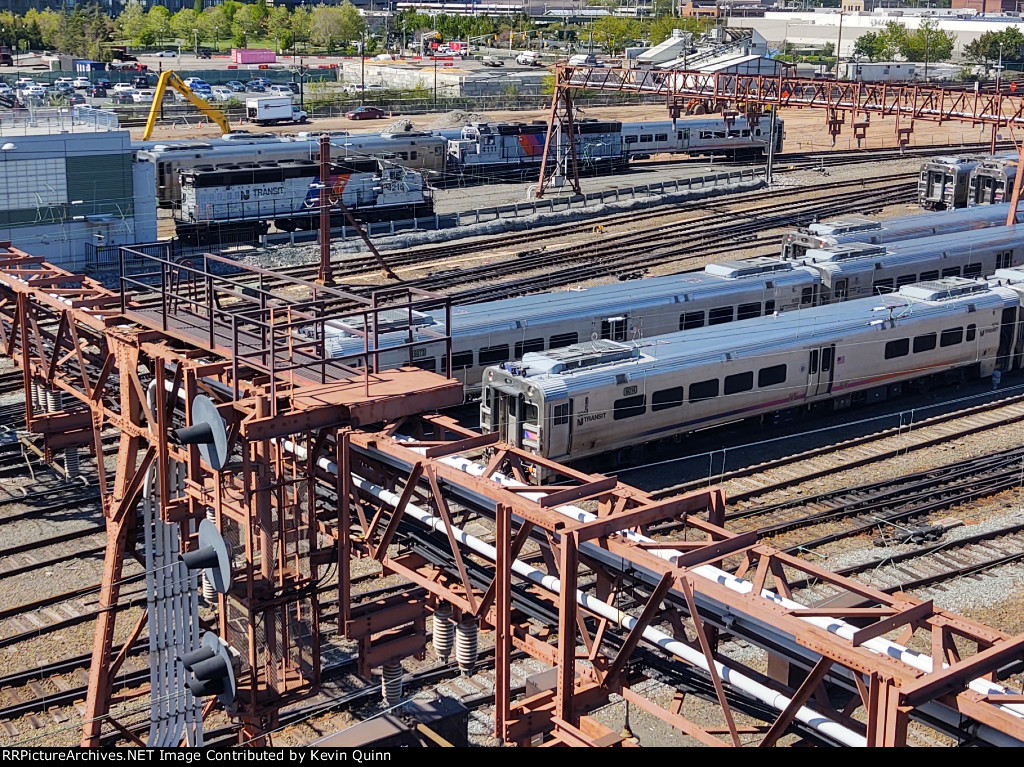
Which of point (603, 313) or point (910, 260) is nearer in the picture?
point (603, 313)

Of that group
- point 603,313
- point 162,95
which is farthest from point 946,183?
point 162,95

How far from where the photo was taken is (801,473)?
2653 cm

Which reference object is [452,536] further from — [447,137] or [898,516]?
[447,137]

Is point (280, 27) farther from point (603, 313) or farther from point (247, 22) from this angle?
point (603, 313)

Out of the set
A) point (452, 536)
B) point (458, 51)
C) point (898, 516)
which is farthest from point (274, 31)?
point (452, 536)

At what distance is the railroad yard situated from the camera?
11430mm

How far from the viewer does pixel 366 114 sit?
3386 inches

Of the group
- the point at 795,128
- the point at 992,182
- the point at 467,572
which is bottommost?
the point at 467,572

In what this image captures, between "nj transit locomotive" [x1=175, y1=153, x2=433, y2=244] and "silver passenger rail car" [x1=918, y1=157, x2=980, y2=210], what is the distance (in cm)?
2177

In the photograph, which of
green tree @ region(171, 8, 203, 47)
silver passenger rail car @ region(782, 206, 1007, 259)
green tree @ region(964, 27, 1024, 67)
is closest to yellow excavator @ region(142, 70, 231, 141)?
silver passenger rail car @ region(782, 206, 1007, 259)

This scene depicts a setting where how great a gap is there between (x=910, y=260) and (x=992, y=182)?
1834cm

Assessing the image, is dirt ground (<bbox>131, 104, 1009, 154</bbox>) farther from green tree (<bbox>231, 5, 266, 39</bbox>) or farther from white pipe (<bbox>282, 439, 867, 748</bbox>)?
white pipe (<bbox>282, 439, 867, 748</bbox>)
